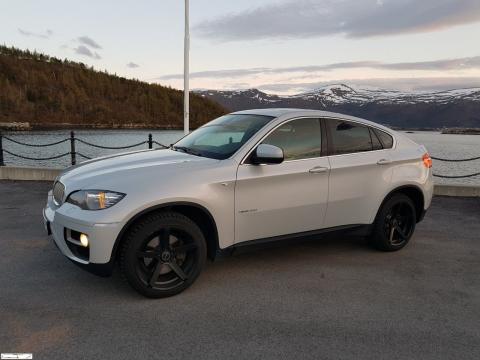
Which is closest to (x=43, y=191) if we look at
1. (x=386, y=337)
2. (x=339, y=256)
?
(x=339, y=256)

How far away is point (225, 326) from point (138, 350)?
0.70m

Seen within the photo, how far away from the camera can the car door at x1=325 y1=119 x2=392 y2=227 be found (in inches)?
179

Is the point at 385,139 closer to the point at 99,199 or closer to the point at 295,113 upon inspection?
the point at 295,113

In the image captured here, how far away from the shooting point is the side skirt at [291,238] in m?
4.03

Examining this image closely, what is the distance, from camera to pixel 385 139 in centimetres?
505

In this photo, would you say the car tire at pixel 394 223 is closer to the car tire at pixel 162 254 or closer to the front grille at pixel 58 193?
the car tire at pixel 162 254

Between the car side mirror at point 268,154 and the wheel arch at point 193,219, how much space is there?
697mm

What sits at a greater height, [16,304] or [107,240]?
[107,240]

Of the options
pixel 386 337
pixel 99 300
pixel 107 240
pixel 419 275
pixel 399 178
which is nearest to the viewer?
pixel 386 337

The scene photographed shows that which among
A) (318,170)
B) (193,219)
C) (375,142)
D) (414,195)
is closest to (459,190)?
(414,195)

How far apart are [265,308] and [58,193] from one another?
87.4 inches

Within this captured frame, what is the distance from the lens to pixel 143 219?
3590 mm

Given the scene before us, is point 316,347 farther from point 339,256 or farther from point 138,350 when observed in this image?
point 339,256

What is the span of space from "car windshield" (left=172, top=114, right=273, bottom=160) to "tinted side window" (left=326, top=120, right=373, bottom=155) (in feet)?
2.55
